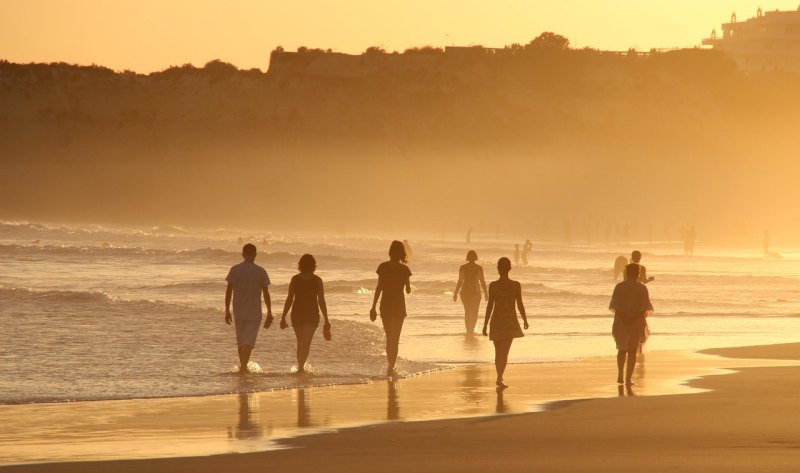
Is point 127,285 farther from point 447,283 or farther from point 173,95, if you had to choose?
point 173,95

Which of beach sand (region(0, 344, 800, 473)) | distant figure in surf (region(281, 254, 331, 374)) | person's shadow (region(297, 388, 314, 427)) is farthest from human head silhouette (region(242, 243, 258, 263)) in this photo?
beach sand (region(0, 344, 800, 473))

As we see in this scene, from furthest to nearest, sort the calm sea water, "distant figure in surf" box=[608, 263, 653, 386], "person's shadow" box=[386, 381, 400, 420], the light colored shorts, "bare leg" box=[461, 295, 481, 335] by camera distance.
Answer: "bare leg" box=[461, 295, 481, 335] < the light colored shorts < the calm sea water < "distant figure in surf" box=[608, 263, 653, 386] < "person's shadow" box=[386, 381, 400, 420]

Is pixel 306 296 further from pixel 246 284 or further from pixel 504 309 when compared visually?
pixel 504 309

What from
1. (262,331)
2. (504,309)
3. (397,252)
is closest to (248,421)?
(504,309)

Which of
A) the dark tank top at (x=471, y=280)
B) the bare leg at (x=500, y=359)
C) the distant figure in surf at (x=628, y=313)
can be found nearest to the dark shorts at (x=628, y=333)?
the distant figure in surf at (x=628, y=313)

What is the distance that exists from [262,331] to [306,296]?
206 inches

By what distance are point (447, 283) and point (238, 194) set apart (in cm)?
12936

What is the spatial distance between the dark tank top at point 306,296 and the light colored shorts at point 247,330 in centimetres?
48

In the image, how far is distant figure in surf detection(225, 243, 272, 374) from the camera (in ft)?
58.1

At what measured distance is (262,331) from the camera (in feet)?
75.3

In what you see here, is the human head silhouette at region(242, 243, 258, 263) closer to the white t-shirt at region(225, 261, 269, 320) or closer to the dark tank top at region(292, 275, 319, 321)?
the white t-shirt at region(225, 261, 269, 320)

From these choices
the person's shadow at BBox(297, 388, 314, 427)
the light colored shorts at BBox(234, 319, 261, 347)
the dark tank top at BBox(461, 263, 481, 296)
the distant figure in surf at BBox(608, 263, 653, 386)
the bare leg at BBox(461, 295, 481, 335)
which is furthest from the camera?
the dark tank top at BBox(461, 263, 481, 296)

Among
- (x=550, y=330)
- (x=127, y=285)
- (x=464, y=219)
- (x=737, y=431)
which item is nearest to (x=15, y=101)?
(x=464, y=219)

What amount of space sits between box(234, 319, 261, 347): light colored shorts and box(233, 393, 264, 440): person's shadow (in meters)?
1.86
